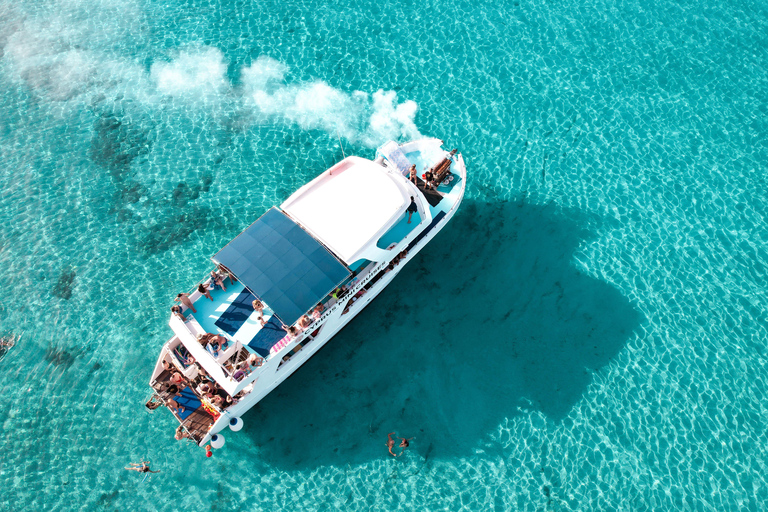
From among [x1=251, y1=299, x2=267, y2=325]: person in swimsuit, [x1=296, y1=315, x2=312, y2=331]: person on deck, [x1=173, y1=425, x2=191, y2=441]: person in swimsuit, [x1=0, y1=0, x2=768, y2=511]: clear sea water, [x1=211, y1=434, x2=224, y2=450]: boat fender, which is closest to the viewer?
[x1=211, y1=434, x2=224, y2=450]: boat fender

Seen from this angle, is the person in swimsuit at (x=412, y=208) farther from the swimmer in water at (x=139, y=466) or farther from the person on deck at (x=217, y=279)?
the swimmer in water at (x=139, y=466)

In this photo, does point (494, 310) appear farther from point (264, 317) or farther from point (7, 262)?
point (7, 262)

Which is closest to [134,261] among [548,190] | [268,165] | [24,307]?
[24,307]

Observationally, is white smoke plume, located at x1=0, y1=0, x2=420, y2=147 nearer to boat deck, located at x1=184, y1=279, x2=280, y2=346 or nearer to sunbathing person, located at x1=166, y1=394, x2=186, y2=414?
boat deck, located at x1=184, y1=279, x2=280, y2=346

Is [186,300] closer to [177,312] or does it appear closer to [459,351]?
[177,312]

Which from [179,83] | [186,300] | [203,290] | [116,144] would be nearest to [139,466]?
[186,300]

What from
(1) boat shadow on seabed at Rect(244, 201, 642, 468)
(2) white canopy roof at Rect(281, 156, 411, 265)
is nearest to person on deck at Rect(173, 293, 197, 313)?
(1) boat shadow on seabed at Rect(244, 201, 642, 468)

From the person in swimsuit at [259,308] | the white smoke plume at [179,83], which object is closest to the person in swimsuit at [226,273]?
the person in swimsuit at [259,308]
